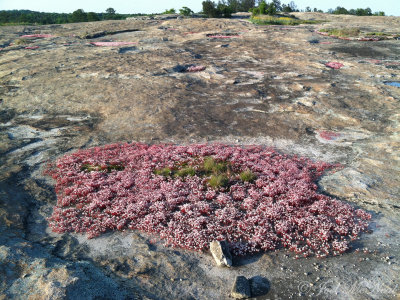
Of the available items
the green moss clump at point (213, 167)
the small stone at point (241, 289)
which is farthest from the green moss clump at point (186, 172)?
the small stone at point (241, 289)

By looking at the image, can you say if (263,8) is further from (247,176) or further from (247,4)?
(247,176)

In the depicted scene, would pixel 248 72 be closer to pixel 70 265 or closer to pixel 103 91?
pixel 103 91

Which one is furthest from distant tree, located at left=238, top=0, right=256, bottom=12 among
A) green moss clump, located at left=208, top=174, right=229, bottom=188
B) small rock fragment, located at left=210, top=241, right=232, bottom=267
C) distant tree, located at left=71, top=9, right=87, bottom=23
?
small rock fragment, located at left=210, top=241, right=232, bottom=267

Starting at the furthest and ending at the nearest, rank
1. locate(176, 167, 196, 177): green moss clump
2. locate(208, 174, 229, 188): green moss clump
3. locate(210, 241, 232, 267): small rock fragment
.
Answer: locate(176, 167, 196, 177): green moss clump, locate(208, 174, 229, 188): green moss clump, locate(210, 241, 232, 267): small rock fragment

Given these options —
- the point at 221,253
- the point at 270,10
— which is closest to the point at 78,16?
the point at 270,10

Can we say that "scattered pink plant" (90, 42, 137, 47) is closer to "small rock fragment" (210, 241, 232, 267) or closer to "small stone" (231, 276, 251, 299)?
"small rock fragment" (210, 241, 232, 267)

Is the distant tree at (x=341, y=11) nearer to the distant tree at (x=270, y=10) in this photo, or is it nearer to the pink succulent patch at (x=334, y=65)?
the distant tree at (x=270, y=10)
